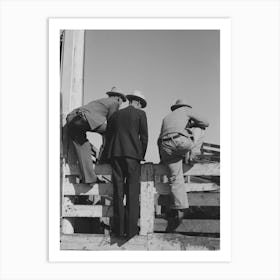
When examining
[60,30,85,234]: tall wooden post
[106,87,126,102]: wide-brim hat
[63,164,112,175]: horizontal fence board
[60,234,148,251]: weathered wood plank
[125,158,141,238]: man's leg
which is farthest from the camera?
[60,30,85,234]: tall wooden post

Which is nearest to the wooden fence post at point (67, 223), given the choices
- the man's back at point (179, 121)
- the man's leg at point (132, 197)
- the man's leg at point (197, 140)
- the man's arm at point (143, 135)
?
the man's leg at point (132, 197)

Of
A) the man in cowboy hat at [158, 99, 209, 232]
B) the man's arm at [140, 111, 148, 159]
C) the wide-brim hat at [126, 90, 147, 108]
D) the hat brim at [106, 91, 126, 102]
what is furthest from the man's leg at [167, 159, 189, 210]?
the hat brim at [106, 91, 126, 102]

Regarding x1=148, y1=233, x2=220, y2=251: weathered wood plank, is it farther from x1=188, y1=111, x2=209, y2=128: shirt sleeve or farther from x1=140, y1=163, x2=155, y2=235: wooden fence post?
x1=188, y1=111, x2=209, y2=128: shirt sleeve

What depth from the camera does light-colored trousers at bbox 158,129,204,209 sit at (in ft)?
14.9

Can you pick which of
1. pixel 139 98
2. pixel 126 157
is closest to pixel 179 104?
pixel 139 98

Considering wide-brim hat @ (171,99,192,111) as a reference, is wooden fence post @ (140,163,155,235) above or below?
below

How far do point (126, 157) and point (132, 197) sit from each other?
14.6 inches

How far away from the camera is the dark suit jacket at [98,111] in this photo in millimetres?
4641
